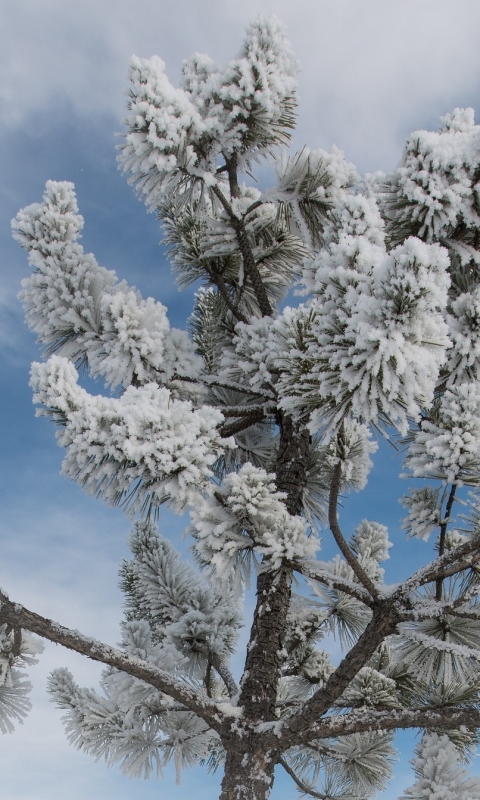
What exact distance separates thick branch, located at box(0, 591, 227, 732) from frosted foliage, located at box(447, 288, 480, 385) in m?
2.13

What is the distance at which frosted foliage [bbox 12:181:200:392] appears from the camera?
3888mm

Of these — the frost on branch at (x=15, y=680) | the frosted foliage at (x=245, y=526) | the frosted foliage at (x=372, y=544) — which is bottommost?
the frost on branch at (x=15, y=680)

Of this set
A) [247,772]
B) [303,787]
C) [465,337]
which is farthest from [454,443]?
[303,787]

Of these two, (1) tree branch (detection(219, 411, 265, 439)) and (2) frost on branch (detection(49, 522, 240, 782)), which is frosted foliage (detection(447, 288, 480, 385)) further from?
(2) frost on branch (detection(49, 522, 240, 782))

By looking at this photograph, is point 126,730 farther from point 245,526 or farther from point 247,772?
point 245,526

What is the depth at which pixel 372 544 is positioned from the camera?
4.86 metres

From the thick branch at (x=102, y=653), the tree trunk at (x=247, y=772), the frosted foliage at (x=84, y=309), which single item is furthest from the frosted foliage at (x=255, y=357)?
the tree trunk at (x=247, y=772)

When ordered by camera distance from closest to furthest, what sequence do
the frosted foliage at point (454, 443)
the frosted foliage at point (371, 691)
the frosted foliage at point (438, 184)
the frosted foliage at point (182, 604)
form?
the frosted foliage at point (454, 443), the frosted foliage at point (438, 184), the frosted foliage at point (371, 691), the frosted foliage at point (182, 604)

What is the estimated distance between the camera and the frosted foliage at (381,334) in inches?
88.3

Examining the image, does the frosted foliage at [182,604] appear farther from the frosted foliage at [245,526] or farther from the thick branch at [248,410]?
the frosted foliage at [245,526]

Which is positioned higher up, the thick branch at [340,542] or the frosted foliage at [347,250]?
the frosted foliage at [347,250]

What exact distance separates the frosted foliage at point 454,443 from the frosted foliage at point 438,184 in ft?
3.16

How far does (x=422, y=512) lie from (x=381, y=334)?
157 centimetres

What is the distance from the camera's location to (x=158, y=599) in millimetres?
4430
